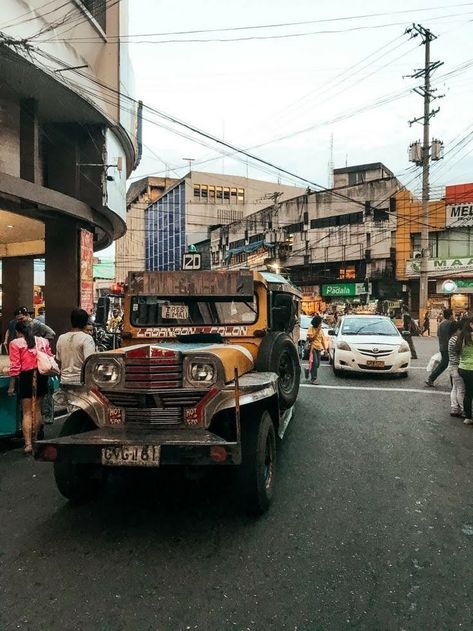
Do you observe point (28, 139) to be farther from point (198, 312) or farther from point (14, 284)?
point (198, 312)

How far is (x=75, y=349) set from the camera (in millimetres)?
6055

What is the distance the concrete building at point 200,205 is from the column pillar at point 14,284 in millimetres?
37362

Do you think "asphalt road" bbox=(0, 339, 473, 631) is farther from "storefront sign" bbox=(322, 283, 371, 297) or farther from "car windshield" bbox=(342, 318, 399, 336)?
"storefront sign" bbox=(322, 283, 371, 297)

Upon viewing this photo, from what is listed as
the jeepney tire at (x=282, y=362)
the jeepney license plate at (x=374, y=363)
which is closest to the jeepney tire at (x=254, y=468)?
the jeepney tire at (x=282, y=362)

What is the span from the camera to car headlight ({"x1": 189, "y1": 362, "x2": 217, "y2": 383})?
3922 millimetres

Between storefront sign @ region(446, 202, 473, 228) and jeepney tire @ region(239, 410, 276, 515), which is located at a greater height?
storefront sign @ region(446, 202, 473, 228)

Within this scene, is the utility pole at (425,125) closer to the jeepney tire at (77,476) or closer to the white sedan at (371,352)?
the white sedan at (371,352)

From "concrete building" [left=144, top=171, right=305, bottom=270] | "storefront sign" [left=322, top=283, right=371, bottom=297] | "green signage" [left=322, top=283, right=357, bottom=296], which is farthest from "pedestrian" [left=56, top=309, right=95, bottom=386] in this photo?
"concrete building" [left=144, top=171, right=305, bottom=270]

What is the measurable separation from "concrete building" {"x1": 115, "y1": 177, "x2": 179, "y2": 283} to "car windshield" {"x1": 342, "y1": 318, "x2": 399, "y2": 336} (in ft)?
194

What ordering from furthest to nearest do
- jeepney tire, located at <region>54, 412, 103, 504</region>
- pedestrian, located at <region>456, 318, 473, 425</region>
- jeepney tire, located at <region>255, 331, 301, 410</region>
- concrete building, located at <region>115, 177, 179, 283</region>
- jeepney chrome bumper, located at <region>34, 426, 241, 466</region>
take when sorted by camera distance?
1. concrete building, located at <region>115, 177, 179, 283</region>
2. pedestrian, located at <region>456, 318, 473, 425</region>
3. jeepney tire, located at <region>255, 331, 301, 410</region>
4. jeepney tire, located at <region>54, 412, 103, 504</region>
5. jeepney chrome bumper, located at <region>34, 426, 241, 466</region>

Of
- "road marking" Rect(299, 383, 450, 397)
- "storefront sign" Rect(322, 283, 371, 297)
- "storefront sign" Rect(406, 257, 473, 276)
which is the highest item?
"storefront sign" Rect(406, 257, 473, 276)

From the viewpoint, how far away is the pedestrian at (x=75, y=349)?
19.7 ft

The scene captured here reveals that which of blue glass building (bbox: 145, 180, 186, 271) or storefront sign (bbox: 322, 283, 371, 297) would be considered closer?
storefront sign (bbox: 322, 283, 371, 297)

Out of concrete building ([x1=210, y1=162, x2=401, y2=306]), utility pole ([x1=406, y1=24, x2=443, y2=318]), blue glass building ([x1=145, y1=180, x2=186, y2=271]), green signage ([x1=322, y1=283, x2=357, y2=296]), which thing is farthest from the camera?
Result: blue glass building ([x1=145, y1=180, x2=186, y2=271])
